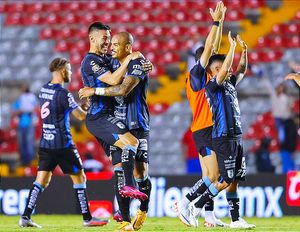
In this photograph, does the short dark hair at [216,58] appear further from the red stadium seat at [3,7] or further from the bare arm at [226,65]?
the red stadium seat at [3,7]

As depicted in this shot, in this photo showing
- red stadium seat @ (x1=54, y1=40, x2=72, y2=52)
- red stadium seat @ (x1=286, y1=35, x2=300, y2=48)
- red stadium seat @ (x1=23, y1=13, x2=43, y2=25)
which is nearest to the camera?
red stadium seat @ (x1=286, y1=35, x2=300, y2=48)

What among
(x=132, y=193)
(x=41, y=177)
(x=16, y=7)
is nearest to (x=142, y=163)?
(x=132, y=193)

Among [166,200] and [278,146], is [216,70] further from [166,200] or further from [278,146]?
[278,146]

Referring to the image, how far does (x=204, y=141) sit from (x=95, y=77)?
6.33 feet

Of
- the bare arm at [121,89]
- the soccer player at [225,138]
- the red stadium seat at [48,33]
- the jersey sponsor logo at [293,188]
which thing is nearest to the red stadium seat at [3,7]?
the red stadium seat at [48,33]

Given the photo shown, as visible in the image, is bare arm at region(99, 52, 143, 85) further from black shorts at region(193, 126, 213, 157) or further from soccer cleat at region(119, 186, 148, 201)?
black shorts at region(193, 126, 213, 157)

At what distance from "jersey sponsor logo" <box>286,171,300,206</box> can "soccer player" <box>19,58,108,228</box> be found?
4.30 m

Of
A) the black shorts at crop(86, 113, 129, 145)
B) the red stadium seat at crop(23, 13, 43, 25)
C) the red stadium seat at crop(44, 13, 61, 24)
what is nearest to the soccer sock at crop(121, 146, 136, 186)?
the black shorts at crop(86, 113, 129, 145)

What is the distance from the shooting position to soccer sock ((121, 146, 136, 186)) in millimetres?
10345

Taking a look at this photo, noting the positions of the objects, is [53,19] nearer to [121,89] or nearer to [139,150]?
[139,150]

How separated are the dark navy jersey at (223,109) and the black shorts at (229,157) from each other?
85 mm

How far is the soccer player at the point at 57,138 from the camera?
12586 mm

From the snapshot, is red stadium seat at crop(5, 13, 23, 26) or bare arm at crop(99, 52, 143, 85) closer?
bare arm at crop(99, 52, 143, 85)

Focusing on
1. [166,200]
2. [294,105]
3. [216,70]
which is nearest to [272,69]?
[294,105]
